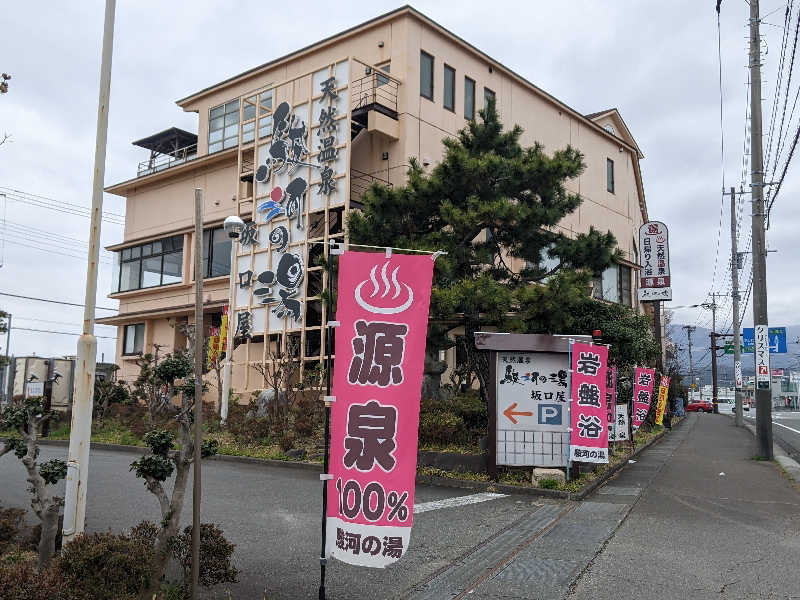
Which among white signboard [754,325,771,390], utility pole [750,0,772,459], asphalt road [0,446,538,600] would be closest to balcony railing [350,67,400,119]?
utility pole [750,0,772,459]

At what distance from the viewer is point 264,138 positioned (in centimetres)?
2288

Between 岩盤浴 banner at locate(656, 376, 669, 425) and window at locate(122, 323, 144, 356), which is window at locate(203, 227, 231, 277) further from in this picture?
岩盤浴 banner at locate(656, 376, 669, 425)

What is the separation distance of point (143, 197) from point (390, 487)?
91.1 ft

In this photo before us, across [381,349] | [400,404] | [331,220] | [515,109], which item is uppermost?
[515,109]

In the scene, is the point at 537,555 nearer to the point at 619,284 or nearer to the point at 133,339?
the point at 133,339

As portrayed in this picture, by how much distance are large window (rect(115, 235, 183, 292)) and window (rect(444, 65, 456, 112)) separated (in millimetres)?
12320

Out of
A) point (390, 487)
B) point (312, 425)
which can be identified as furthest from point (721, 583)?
point (312, 425)

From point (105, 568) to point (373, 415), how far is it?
2240 mm

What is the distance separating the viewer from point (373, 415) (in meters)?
5.45

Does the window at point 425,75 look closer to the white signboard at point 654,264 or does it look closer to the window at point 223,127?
the white signboard at point 654,264

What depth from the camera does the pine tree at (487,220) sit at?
13500mm

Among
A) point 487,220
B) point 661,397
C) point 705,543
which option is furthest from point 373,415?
point 661,397

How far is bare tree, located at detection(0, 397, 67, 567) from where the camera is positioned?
6059 millimetres

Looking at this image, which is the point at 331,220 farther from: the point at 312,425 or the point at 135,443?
the point at 135,443
